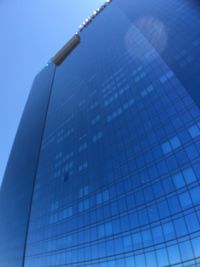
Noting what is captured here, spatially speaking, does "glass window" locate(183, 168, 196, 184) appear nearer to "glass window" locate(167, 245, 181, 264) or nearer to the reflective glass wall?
"glass window" locate(167, 245, 181, 264)

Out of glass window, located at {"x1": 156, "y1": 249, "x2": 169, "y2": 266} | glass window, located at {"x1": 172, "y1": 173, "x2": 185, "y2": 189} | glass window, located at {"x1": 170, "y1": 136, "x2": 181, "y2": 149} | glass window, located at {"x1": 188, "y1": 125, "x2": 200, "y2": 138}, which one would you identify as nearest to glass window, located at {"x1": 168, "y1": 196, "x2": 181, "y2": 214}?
glass window, located at {"x1": 172, "y1": 173, "x2": 185, "y2": 189}

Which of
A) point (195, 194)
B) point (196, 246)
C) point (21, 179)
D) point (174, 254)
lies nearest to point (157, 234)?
point (174, 254)

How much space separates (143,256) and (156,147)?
54.4 feet

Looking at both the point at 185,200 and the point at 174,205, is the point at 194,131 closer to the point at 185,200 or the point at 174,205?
the point at 185,200

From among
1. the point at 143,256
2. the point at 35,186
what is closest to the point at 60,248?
the point at 143,256

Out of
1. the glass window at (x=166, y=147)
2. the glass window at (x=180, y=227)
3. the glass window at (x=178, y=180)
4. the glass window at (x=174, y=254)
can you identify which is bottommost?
the glass window at (x=174, y=254)

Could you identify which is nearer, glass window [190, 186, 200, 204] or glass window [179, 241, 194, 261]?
glass window [179, 241, 194, 261]

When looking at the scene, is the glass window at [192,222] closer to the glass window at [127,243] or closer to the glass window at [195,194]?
the glass window at [195,194]

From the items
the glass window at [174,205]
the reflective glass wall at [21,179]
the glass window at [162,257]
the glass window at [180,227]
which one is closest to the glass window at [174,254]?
the glass window at [162,257]

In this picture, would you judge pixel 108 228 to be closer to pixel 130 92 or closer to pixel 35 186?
pixel 130 92

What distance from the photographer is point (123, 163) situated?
42.1 metres

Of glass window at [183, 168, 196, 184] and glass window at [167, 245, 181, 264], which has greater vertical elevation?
glass window at [183, 168, 196, 184]

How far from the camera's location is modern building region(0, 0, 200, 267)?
3166cm

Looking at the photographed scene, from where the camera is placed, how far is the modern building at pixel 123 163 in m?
31.7
